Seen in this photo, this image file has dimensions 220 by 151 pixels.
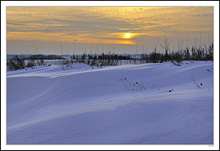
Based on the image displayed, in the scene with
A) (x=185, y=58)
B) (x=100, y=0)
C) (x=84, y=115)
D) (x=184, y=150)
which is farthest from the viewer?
(x=185, y=58)

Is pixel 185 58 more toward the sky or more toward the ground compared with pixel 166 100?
more toward the sky

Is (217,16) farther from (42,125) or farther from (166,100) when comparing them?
(42,125)

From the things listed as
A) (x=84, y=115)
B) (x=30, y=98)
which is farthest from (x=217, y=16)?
(x=30, y=98)

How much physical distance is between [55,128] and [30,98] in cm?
389

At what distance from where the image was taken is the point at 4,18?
4125 mm

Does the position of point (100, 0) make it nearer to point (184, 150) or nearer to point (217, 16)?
point (217, 16)

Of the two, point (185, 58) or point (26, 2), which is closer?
point (26, 2)

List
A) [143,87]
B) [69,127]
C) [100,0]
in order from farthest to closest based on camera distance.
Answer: [143,87] < [100,0] < [69,127]

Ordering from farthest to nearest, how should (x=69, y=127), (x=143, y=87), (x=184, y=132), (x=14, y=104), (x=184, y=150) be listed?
(x=143, y=87) → (x=14, y=104) → (x=69, y=127) → (x=184, y=132) → (x=184, y=150)

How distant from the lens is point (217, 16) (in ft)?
12.7

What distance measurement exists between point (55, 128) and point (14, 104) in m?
3.78

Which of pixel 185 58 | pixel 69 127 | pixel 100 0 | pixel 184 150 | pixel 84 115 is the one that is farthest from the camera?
pixel 185 58

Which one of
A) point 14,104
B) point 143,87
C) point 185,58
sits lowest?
point 14,104

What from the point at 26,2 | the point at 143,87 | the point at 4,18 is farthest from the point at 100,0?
the point at 143,87
